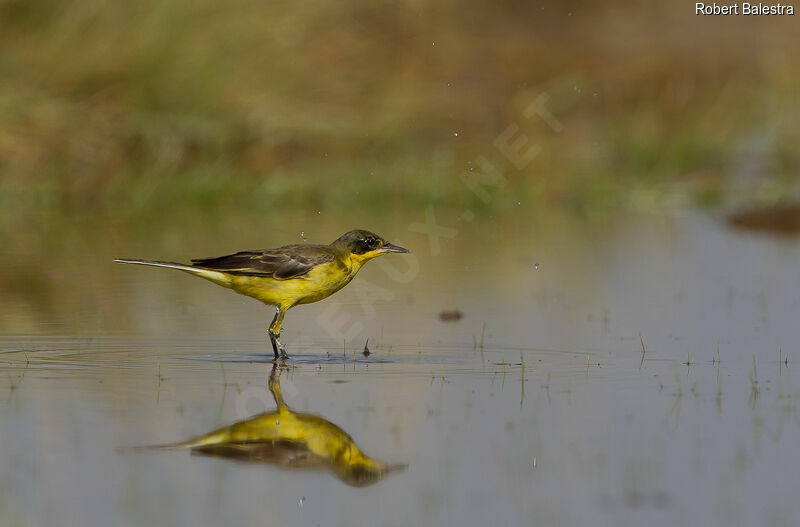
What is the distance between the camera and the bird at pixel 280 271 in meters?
9.04

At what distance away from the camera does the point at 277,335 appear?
9.02 m

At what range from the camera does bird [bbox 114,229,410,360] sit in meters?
9.04

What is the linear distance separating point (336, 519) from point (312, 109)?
13663 millimetres

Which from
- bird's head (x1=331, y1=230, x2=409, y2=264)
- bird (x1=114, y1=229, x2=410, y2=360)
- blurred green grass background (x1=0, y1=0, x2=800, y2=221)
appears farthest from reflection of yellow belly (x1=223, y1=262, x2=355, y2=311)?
blurred green grass background (x1=0, y1=0, x2=800, y2=221)

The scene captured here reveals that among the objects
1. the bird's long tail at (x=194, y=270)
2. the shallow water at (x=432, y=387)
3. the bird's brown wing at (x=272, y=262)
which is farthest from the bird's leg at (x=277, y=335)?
the bird's long tail at (x=194, y=270)

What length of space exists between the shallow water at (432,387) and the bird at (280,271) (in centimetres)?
30

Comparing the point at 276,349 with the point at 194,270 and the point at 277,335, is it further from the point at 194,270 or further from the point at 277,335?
the point at 194,270

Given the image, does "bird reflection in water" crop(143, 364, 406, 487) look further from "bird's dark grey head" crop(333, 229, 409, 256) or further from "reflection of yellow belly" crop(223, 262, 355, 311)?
"bird's dark grey head" crop(333, 229, 409, 256)

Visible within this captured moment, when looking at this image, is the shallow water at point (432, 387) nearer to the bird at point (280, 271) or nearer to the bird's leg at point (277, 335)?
the bird's leg at point (277, 335)

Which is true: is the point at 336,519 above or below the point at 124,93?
below

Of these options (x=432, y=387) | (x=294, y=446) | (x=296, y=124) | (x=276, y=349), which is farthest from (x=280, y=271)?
(x=296, y=124)

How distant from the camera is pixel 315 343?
9.30 meters

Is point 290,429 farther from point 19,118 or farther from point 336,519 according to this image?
point 19,118

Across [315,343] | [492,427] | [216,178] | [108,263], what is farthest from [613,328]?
[216,178]
